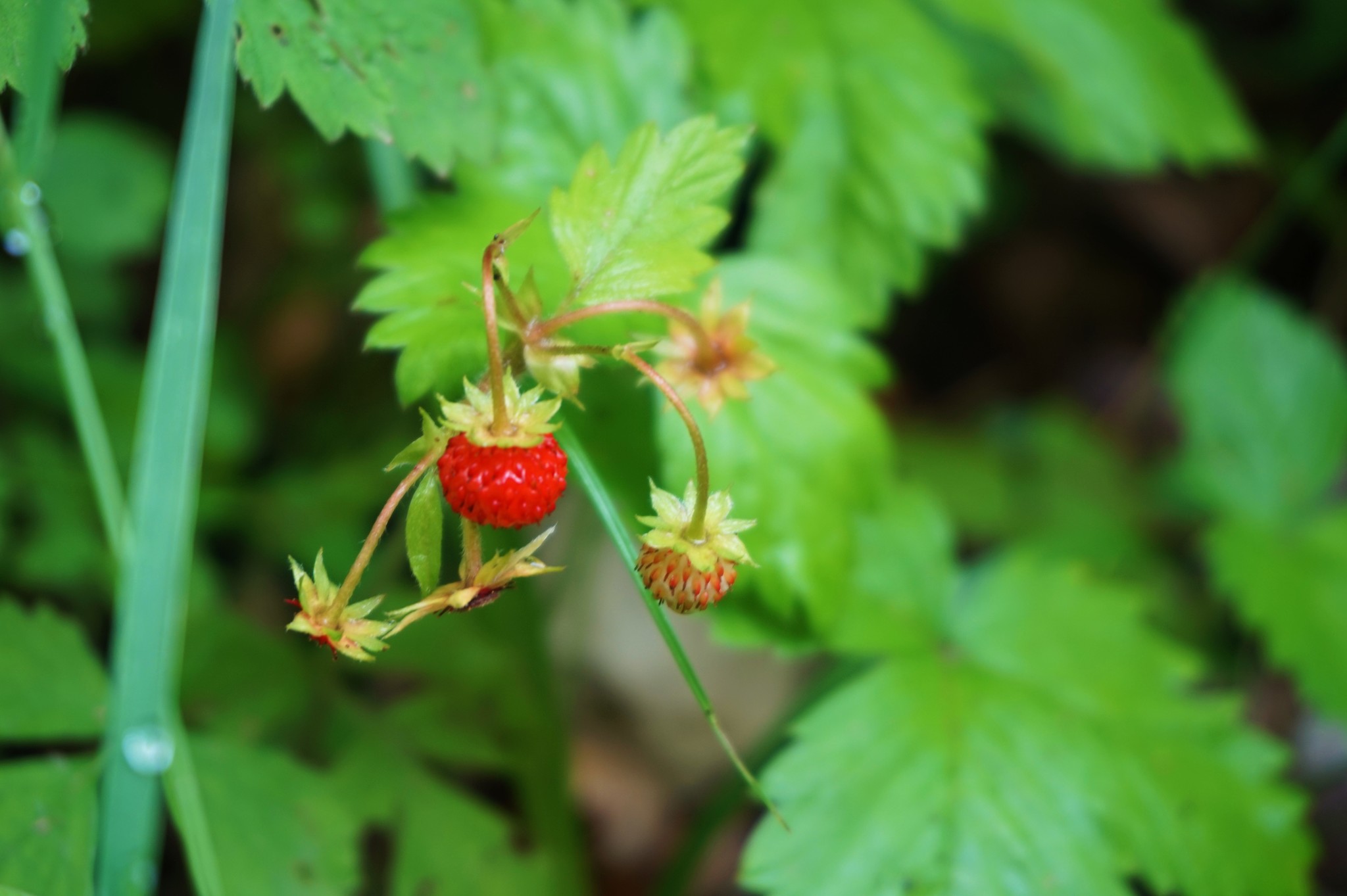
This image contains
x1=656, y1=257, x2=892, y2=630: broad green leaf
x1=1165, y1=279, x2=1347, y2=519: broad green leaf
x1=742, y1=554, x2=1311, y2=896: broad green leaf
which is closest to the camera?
x1=656, y1=257, x2=892, y2=630: broad green leaf

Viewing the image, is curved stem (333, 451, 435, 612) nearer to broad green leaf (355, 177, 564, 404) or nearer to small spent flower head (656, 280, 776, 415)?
broad green leaf (355, 177, 564, 404)

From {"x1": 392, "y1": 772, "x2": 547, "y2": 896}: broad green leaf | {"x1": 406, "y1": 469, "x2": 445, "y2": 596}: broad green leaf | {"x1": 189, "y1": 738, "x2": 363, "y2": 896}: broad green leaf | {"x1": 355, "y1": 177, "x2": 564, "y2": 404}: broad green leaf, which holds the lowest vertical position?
{"x1": 392, "y1": 772, "x2": 547, "y2": 896}: broad green leaf

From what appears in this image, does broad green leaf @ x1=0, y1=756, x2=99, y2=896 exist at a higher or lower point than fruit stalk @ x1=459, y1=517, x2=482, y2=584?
lower

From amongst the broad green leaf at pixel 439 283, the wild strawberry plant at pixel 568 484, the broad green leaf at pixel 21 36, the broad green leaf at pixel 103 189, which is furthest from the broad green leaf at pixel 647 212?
the broad green leaf at pixel 103 189

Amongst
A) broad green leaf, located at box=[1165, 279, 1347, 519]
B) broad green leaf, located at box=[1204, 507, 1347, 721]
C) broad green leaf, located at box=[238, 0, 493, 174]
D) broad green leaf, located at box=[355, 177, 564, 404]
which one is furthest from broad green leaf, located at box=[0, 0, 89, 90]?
broad green leaf, located at box=[1165, 279, 1347, 519]

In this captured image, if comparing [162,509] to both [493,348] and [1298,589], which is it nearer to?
[493,348]

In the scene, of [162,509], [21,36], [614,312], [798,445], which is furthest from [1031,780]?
[21,36]

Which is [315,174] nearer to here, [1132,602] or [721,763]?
[721,763]
